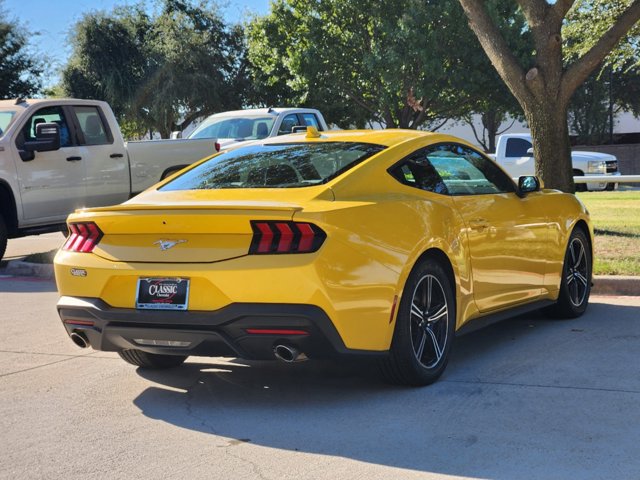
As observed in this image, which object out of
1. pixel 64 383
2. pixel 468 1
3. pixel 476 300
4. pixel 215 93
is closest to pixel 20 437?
pixel 64 383

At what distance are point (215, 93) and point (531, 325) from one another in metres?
32.0

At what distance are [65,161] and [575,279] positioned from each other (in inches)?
289

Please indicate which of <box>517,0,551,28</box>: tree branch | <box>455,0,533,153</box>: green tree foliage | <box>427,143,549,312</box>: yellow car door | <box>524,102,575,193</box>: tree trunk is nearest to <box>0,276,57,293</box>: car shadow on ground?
<box>427,143,549,312</box>: yellow car door

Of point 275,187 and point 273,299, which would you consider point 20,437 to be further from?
point 275,187

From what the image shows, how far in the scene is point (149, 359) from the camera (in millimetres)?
6281

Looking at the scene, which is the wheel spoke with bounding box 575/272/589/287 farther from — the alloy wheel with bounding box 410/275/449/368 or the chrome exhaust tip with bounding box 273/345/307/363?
the chrome exhaust tip with bounding box 273/345/307/363

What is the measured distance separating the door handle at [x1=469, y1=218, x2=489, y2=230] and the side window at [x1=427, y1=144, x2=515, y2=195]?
0.76ft

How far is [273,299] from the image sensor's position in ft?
16.2

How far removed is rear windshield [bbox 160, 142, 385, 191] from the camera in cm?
580

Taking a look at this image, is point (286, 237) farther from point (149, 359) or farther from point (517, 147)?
point (517, 147)

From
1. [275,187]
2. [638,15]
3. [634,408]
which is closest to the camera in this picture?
[634,408]

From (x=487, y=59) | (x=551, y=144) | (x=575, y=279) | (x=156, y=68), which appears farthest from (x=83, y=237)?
(x=156, y=68)

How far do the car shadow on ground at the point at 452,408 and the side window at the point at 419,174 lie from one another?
121 cm

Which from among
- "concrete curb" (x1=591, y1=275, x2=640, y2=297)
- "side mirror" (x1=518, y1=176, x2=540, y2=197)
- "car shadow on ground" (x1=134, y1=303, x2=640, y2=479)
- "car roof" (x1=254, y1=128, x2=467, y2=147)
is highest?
"car roof" (x1=254, y1=128, x2=467, y2=147)
